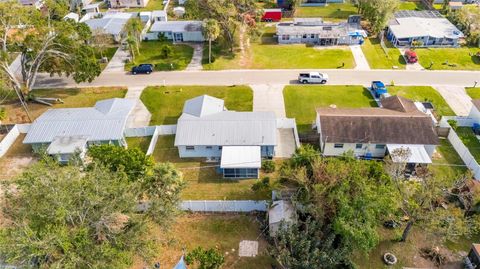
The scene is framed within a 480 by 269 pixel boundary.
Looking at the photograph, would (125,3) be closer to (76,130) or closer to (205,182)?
(76,130)

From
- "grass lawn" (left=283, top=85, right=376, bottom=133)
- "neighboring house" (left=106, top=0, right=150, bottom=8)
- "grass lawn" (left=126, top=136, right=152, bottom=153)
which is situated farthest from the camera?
"neighboring house" (left=106, top=0, right=150, bottom=8)

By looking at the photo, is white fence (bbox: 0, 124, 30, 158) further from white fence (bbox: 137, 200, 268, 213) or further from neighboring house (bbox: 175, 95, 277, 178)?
white fence (bbox: 137, 200, 268, 213)

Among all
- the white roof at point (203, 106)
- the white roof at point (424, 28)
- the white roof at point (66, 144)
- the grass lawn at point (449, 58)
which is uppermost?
the white roof at point (424, 28)

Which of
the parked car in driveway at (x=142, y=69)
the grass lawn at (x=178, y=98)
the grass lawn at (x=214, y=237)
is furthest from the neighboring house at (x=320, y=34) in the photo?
the grass lawn at (x=214, y=237)

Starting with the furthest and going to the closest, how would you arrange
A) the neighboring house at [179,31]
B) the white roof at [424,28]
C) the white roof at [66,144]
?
1. the neighboring house at [179,31]
2. the white roof at [424,28]
3. the white roof at [66,144]

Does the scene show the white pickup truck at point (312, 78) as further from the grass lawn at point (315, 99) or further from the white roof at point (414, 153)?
the white roof at point (414, 153)

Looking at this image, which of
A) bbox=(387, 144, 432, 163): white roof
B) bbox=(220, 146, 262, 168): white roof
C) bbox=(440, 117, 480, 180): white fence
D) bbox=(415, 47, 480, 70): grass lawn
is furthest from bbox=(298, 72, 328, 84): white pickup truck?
bbox=(220, 146, 262, 168): white roof
